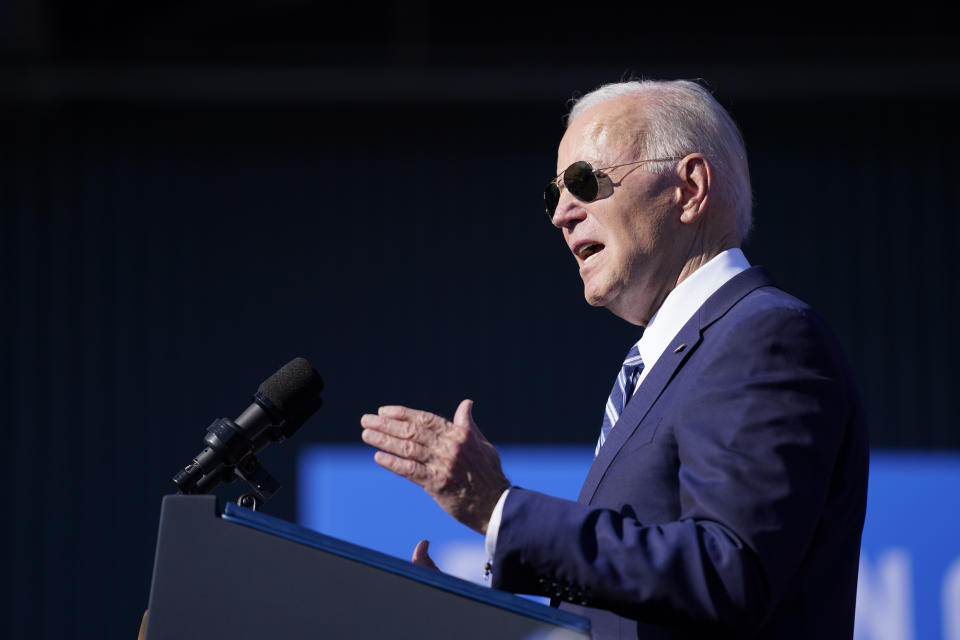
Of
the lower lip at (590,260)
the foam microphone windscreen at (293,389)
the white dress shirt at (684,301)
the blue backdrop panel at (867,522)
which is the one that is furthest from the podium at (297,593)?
the blue backdrop panel at (867,522)

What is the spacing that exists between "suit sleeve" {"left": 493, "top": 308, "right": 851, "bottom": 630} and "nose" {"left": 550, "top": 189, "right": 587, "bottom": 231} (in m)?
0.55

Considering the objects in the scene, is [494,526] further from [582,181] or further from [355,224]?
[355,224]

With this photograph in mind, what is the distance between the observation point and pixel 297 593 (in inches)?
45.5

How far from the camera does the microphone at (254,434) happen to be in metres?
1.51

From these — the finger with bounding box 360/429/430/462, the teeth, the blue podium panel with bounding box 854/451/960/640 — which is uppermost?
the teeth

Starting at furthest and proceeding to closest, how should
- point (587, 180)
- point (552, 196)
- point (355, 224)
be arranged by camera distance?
point (355, 224) < point (552, 196) < point (587, 180)

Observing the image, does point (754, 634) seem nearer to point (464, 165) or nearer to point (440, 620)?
point (440, 620)

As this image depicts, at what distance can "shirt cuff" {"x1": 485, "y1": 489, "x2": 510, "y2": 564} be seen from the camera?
1.36 meters

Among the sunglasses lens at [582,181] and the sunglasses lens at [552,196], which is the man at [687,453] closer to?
the sunglasses lens at [582,181]

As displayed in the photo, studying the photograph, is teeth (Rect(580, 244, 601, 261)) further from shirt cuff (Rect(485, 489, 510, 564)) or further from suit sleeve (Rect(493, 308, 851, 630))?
shirt cuff (Rect(485, 489, 510, 564))

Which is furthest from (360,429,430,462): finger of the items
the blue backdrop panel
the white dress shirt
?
the blue backdrop panel

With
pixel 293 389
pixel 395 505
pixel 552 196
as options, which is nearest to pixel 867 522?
pixel 395 505

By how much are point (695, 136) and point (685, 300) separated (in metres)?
0.33

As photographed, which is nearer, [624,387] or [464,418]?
[464,418]
